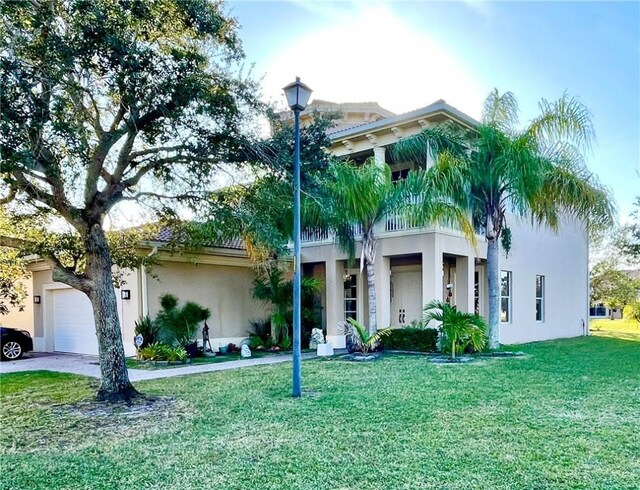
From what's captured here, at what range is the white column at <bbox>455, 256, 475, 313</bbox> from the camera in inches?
590

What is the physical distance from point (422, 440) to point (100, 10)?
6751 mm

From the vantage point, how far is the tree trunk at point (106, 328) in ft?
25.6

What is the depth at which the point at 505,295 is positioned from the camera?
17484 mm

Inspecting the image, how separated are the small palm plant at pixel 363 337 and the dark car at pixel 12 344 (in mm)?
10413

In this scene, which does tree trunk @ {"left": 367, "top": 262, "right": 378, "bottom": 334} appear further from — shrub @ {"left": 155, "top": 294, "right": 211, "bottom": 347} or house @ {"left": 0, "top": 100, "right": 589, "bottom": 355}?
shrub @ {"left": 155, "top": 294, "right": 211, "bottom": 347}

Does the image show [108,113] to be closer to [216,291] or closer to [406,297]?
[216,291]

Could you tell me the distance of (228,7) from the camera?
8336 millimetres

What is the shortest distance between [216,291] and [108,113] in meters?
8.76

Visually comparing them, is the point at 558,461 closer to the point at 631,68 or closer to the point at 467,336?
the point at 467,336

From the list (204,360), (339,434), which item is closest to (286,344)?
(204,360)

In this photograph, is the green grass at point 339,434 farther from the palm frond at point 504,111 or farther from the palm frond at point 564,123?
the palm frond at point 504,111

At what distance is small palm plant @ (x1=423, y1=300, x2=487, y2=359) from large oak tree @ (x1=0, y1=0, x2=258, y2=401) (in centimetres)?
676

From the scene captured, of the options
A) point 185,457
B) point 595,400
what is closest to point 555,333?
point 595,400

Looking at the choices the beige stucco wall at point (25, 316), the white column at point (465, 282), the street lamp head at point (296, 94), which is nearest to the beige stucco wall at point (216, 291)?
the beige stucco wall at point (25, 316)
